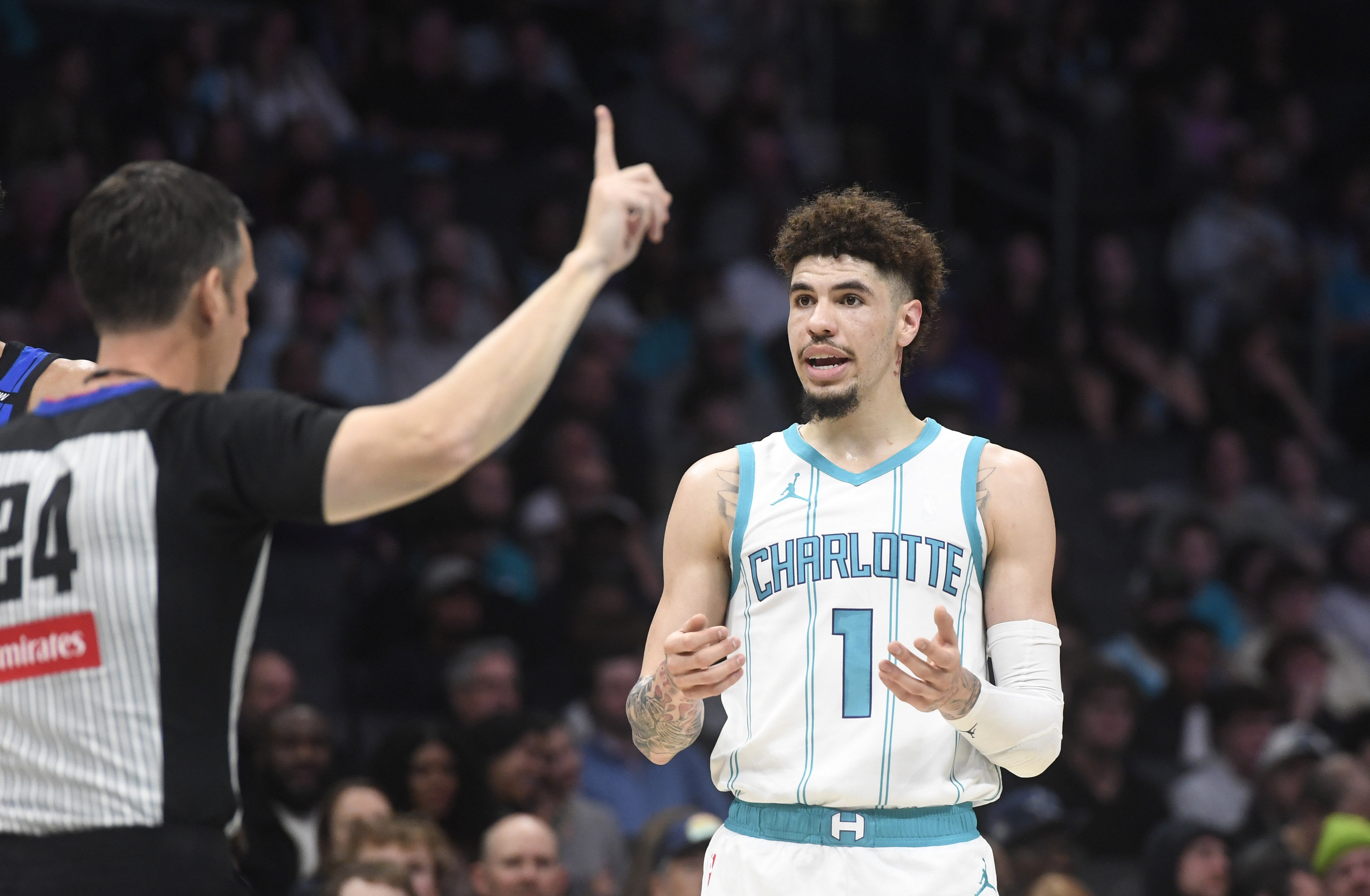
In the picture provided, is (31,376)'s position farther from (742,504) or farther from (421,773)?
(421,773)

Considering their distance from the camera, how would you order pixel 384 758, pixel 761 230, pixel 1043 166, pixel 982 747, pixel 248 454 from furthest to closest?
pixel 1043 166
pixel 761 230
pixel 384 758
pixel 982 747
pixel 248 454

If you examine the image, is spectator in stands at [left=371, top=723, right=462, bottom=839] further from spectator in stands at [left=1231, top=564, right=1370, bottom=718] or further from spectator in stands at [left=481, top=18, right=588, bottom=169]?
spectator in stands at [left=481, top=18, right=588, bottom=169]

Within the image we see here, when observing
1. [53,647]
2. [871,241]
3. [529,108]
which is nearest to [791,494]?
[871,241]

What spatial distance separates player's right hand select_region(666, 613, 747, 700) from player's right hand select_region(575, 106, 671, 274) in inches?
35.3

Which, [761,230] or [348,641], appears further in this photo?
[761,230]

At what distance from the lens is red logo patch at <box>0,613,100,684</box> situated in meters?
2.84

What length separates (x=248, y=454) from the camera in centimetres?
284

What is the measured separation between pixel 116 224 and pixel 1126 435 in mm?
10212

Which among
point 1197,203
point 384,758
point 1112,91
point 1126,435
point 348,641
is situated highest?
point 1112,91

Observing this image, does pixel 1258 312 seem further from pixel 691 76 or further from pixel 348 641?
pixel 348 641

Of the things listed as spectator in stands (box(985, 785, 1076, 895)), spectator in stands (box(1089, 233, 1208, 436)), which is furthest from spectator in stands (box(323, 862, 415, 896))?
spectator in stands (box(1089, 233, 1208, 436))

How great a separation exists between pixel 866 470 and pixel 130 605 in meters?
2.01

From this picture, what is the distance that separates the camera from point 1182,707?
9.69 metres

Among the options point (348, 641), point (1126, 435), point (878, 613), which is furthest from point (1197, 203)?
point (878, 613)
